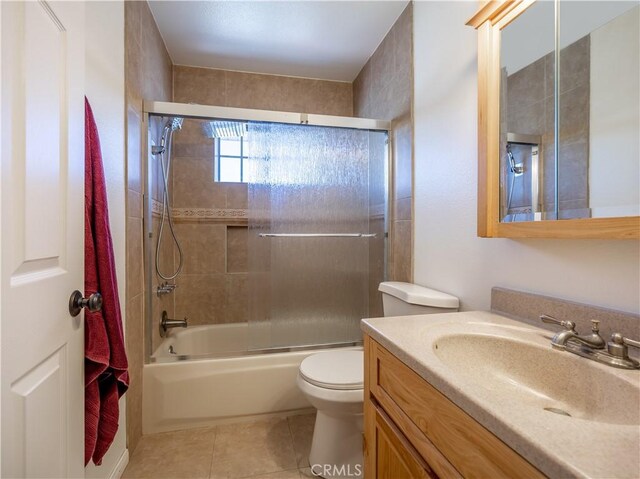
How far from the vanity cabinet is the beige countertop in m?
0.03

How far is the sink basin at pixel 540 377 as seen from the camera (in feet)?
1.96

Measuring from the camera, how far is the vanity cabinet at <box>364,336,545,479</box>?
499 mm

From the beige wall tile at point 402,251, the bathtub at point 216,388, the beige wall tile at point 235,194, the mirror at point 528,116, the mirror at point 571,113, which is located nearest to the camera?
the mirror at point 571,113

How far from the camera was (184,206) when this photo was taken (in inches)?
94.0

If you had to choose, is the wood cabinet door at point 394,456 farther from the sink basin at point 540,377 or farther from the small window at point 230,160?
the small window at point 230,160

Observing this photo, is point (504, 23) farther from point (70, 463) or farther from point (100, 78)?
point (70, 463)

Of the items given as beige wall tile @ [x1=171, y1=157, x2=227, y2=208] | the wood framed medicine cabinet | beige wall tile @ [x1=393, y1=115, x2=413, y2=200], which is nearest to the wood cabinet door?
the wood framed medicine cabinet

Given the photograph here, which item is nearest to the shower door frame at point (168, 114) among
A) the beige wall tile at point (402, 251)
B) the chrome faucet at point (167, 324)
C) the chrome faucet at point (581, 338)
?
the chrome faucet at point (167, 324)

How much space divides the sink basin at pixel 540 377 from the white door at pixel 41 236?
2.91 feet

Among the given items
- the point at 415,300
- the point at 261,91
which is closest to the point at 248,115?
the point at 261,91

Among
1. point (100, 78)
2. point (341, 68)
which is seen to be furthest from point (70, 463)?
point (341, 68)

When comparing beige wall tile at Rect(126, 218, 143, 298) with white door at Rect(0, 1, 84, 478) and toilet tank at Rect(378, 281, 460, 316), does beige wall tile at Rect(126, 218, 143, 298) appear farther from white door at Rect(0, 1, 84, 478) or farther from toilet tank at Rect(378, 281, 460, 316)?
toilet tank at Rect(378, 281, 460, 316)

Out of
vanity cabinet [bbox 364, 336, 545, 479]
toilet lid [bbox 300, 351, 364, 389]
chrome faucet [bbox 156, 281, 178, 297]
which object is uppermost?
chrome faucet [bbox 156, 281, 178, 297]

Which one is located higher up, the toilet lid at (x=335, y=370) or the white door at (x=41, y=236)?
the white door at (x=41, y=236)
